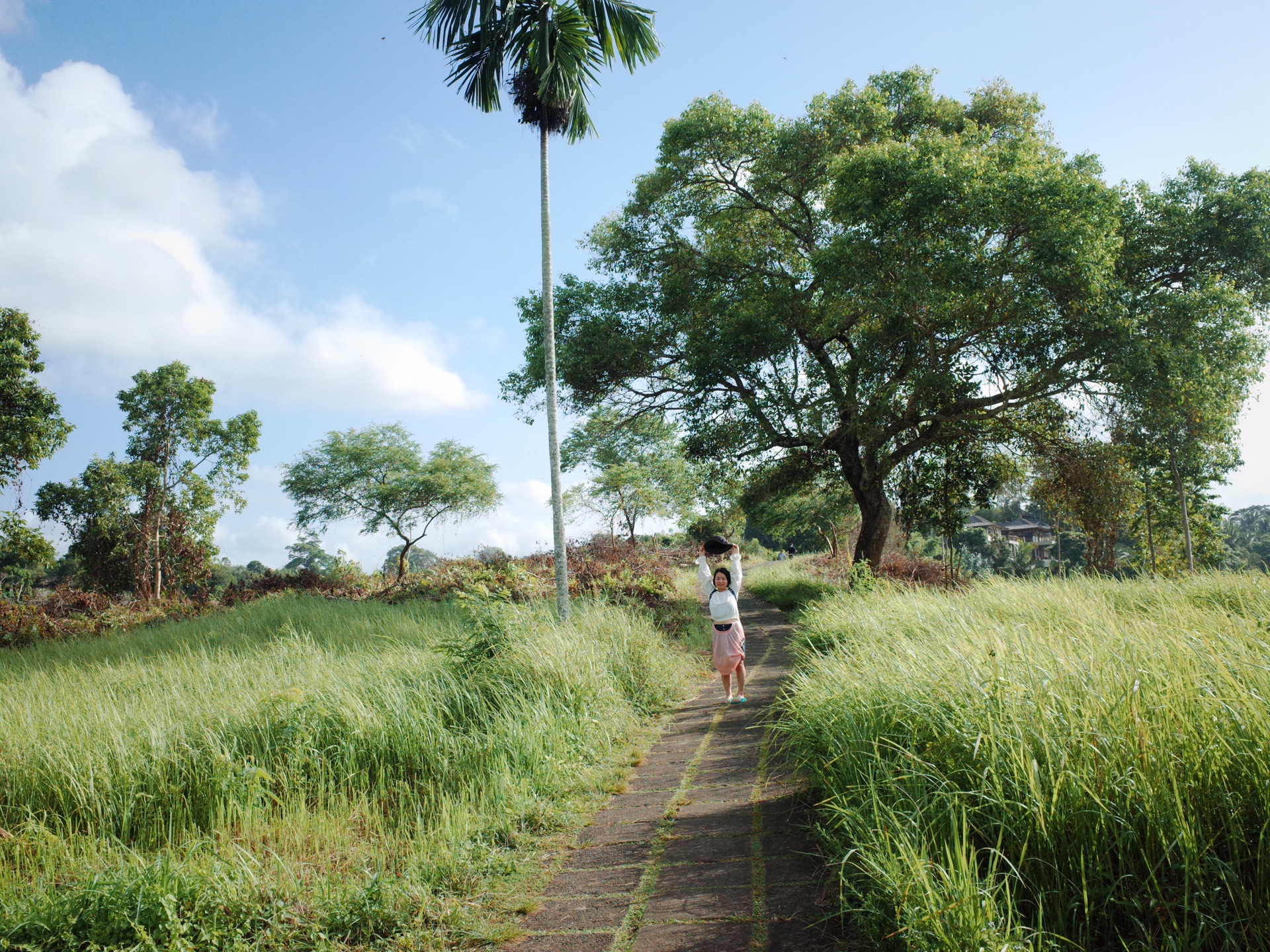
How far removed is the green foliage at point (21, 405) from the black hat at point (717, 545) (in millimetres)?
19443

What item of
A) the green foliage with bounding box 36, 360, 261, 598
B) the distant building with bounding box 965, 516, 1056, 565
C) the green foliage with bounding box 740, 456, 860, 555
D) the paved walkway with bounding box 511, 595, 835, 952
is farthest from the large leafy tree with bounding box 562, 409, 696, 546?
the distant building with bounding box 965, 516, 1056, 565

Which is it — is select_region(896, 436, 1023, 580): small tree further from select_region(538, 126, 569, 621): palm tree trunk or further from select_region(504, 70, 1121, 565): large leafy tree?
select_region(538, 126, 569, 621): palm tree trunk

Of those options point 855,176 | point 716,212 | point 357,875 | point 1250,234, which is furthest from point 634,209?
point 357,875

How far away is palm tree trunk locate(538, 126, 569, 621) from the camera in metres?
9.51

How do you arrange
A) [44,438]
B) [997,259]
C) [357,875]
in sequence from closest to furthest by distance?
1. [357,875]
2. [997,259]
3. [44,438]

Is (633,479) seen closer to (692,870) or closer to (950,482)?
(950,482)

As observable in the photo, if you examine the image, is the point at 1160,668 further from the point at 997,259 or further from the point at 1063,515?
the point at 1063,515

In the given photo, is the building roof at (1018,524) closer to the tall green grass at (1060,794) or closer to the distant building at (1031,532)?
the distant building at (1031,532)

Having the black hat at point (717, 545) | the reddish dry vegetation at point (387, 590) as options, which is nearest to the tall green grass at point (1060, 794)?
the black hat at point (717, 545)

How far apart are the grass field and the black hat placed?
53.7 inches

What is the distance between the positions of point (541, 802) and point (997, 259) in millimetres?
12064

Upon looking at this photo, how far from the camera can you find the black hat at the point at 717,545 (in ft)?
27.7

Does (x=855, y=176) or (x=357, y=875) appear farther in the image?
(x=855, y=176)

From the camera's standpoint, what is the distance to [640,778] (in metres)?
5.37
